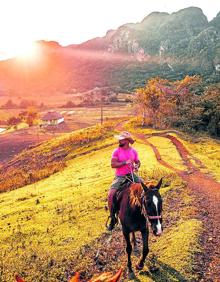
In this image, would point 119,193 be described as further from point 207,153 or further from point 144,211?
point 207,153

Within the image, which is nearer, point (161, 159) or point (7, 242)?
point (7, 242)

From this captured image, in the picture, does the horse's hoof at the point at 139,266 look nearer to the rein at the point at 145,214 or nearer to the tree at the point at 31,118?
the rein at the point at 145,214

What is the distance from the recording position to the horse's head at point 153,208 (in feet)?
25.1

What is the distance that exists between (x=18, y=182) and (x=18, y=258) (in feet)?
63.5

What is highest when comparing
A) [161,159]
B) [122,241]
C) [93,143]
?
[122,241]

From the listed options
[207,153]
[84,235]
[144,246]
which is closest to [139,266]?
[144,246]

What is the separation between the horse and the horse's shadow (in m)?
0.37

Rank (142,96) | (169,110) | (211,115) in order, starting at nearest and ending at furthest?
(211,115) → (169,110) → (142,96)

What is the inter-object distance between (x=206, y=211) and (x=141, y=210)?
6.49 m

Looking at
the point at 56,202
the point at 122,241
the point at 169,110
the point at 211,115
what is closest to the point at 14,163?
the point at 169,110

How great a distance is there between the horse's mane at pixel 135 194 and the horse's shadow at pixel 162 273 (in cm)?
217

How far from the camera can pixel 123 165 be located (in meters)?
9.91

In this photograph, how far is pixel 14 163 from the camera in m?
49.2

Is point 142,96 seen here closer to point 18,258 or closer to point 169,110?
point 169,110
